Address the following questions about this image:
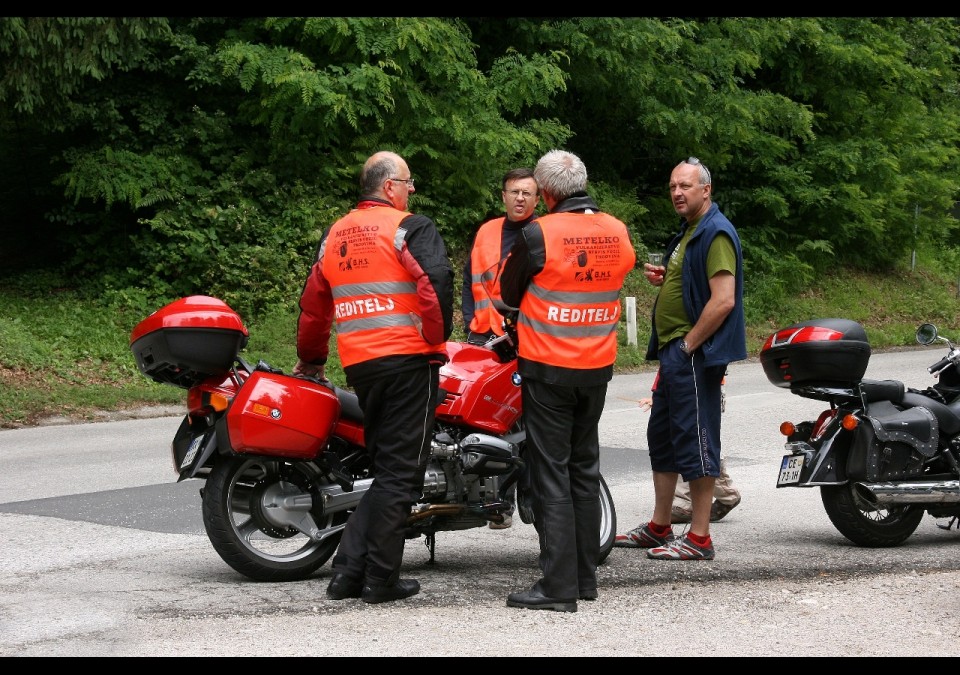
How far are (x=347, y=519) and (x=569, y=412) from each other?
3.95 ft

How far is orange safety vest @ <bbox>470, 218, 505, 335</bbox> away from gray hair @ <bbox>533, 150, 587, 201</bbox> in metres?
1.78

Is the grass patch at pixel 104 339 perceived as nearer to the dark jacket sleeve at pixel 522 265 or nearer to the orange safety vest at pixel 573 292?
the dark jacket sleeve at pixel 522 265

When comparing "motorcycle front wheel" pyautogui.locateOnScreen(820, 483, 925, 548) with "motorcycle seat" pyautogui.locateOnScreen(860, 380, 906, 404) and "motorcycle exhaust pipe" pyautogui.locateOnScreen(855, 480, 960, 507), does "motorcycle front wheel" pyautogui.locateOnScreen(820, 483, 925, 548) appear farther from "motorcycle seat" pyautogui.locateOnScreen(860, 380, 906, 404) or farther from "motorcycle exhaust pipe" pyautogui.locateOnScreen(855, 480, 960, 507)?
"motorcycle seat" pyautogui.locateOnScreen(860, 380, 906, 404)

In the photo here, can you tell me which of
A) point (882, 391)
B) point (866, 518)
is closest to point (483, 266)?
point (882, 391)

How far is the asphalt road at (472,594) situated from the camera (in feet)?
15.9

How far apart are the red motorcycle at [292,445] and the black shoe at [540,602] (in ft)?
1.75

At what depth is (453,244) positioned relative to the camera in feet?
67.2

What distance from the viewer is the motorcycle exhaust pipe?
6.78m

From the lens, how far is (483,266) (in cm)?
788

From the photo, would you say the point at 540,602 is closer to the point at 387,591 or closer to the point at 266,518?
the point at 387,591

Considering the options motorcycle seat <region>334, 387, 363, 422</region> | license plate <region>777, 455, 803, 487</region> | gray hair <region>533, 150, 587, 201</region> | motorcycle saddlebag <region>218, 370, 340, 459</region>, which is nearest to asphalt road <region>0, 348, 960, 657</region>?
license plate <region>777, 455, 803, 487</region>
